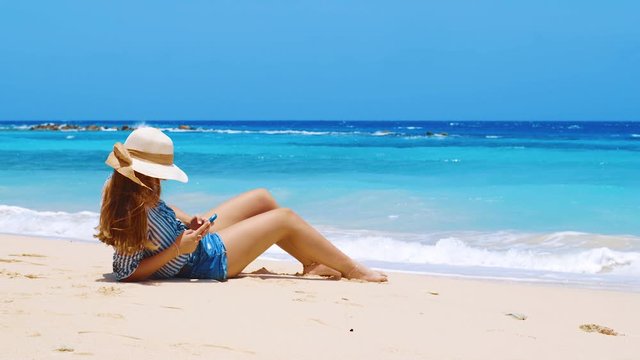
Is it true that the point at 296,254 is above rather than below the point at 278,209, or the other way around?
below

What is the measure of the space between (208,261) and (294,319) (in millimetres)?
1162

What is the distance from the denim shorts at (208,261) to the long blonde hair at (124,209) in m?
0.56

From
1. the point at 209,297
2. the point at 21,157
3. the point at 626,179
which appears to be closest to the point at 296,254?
the point at 209,297

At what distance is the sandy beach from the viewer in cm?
321

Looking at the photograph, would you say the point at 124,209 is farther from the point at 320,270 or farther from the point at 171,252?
the point at 320,270

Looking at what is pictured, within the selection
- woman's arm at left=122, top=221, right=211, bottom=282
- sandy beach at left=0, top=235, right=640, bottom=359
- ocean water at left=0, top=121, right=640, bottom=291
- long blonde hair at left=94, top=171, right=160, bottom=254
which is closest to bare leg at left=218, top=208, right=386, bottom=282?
sandy beach at left=0, top=235, right=640, bottom=359

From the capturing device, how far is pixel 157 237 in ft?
14.8

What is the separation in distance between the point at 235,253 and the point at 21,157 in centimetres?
2203

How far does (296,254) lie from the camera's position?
528 cm

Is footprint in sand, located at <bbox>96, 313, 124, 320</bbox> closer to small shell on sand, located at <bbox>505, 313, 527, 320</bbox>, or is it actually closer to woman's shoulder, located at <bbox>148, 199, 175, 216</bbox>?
woman's shoulder, located at <bbox>148, 199, 175, 216</bbox>

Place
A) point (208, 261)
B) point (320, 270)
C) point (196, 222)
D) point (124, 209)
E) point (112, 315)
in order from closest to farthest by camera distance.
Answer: point (112, 315) < point (124, 209) < point (196, 222) < point (208, 261) < point (320, 270)

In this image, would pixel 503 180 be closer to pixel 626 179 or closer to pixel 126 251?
pixel 626 179

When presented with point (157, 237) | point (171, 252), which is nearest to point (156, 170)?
point (157, 237)

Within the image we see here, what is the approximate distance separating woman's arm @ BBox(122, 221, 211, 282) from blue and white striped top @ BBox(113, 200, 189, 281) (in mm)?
23
